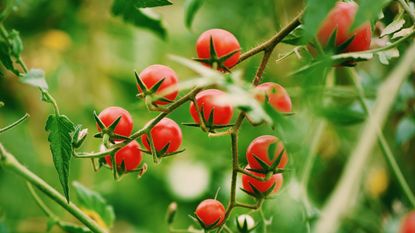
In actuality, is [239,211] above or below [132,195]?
above

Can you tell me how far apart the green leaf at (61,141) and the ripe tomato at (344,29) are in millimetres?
263

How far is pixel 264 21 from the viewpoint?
56.4 inches

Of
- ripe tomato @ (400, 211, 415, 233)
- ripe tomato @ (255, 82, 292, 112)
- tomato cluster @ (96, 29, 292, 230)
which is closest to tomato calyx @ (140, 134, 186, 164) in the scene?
tomato cluster @ (96, 29, 292, 230)

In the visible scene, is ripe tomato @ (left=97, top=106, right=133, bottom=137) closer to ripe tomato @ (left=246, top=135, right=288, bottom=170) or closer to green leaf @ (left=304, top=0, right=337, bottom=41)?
ripe tomato @ (left=246, top=135, right=288, bottom=170)

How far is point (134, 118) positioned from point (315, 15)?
41.4 inches

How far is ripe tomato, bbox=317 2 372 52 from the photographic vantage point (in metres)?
0.55

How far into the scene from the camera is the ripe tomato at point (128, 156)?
0.64 m

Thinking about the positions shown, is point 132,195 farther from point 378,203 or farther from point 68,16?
point 378,203

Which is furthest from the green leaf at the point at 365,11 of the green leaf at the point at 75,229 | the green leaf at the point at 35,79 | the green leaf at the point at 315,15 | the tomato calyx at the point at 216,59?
the green leaf at the point at 75,229

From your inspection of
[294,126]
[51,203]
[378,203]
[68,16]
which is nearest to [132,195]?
[51,203]

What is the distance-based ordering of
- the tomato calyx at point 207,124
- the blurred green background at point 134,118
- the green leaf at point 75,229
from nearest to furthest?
the tomato calyx at point 207,124
the green leaf at point 75,229
the blurred green background at point 134,118

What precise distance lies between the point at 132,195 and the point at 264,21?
Result: 1.83 feet

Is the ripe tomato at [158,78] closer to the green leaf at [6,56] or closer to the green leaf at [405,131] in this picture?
the green leaf at [6,56]

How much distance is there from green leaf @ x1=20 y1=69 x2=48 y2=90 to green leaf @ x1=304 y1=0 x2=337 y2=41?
23cm
